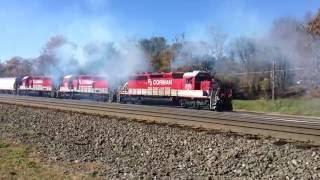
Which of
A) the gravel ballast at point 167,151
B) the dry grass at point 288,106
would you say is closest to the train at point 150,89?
the dry grass at point 288,106

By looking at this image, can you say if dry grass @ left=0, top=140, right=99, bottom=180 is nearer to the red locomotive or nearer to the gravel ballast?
the gravel ballast

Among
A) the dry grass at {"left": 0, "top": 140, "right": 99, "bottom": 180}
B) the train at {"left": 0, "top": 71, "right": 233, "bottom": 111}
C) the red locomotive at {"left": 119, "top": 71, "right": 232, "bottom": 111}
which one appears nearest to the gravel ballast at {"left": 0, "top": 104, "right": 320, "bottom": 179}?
the dry grass at {"left": 0, "top": 140, "right": 99, "bottom": 180}

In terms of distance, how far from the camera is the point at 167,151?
12828 millimetres

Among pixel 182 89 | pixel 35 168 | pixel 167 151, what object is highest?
pixel 182 89

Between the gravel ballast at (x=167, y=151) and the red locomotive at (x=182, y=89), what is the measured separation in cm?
1194

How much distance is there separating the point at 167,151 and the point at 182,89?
21004 mm

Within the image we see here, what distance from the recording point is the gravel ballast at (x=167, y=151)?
10.2 meters

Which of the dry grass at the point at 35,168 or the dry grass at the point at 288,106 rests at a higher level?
the dry grass at the point at 288,106

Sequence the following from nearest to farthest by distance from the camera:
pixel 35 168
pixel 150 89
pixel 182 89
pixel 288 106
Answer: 1. pixel 35 168
2. pixel 182 89
3. pixel 288 106
4. pixel 150 89

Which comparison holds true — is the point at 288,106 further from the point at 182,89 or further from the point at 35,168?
the point at 35,168

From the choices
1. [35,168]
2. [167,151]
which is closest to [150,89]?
[167,151]

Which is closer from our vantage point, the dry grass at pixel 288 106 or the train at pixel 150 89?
the train at pixel 150 89

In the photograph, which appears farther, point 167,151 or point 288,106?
point 288,106

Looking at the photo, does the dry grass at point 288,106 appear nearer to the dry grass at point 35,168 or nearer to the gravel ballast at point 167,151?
the gravel ballast at point 167,151
